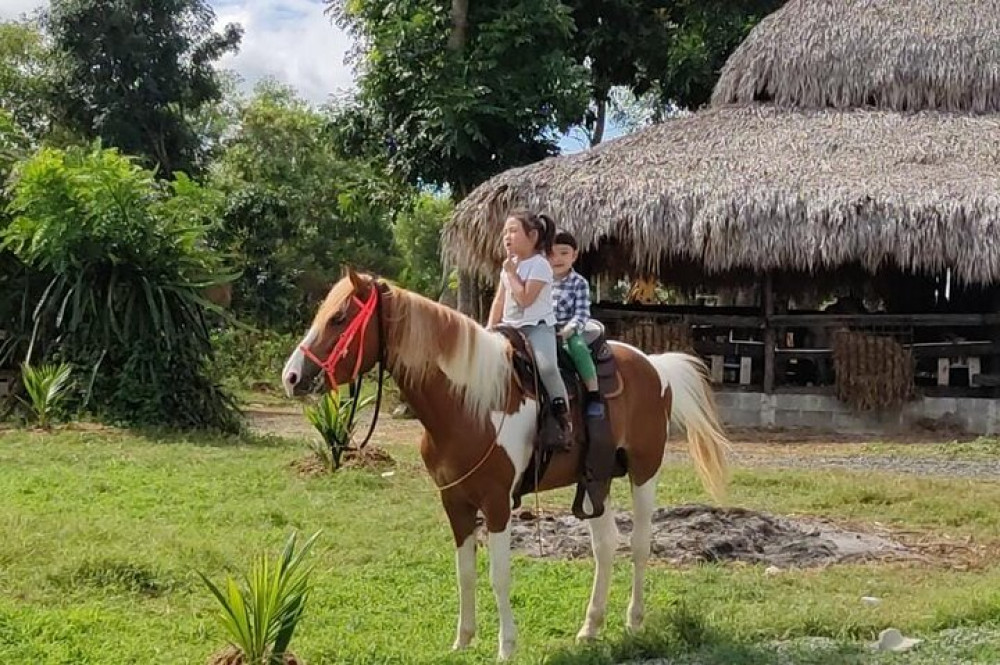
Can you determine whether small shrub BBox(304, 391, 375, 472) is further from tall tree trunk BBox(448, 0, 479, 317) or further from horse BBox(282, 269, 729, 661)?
tall tree trunk BBox(448, 0, 479, 317)

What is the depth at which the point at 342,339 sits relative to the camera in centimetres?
484

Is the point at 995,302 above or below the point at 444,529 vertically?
above

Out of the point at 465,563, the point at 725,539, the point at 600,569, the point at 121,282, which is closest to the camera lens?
the point at 465,563

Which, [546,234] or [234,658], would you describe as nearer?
[234,658]

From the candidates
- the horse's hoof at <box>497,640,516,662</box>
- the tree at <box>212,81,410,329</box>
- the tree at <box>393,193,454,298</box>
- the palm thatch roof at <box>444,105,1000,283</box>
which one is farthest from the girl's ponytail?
the tree at <box>393,193,454,298</box>

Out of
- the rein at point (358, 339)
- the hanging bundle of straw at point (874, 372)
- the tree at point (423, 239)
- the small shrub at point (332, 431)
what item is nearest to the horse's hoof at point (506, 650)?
the rein at point (358, 339)

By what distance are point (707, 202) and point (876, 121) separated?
12.7 feet

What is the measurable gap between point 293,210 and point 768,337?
14.8 metres

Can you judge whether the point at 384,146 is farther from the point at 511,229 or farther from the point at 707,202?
the point at 511,229

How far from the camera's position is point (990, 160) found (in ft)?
51.3

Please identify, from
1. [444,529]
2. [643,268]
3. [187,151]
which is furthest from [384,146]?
[444,529]

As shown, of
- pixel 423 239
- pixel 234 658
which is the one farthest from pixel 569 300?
pixel 423 239

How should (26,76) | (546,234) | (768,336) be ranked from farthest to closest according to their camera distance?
1. (26,76)
2. (768,336)
3. (546,234)

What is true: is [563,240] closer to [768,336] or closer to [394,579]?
[394,579]
